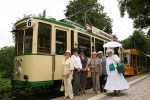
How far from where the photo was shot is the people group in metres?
6.62

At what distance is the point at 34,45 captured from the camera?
6691 mm

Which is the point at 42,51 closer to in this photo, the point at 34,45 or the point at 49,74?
the point at 34,45

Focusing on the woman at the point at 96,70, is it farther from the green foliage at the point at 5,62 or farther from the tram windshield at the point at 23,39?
the green foliage at the point at 5,62

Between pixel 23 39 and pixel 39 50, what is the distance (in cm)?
86

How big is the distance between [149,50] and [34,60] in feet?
170

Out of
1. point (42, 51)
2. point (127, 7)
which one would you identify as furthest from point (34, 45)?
point (127, 7)

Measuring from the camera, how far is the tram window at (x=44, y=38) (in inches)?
272

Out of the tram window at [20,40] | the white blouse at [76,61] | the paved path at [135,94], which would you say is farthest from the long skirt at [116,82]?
the tram window at [20,40]

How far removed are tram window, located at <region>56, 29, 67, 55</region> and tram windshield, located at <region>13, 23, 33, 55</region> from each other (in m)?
1.12

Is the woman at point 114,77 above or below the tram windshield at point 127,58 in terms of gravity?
below

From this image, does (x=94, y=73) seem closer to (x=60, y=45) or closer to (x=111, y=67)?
(x=111, y=67)

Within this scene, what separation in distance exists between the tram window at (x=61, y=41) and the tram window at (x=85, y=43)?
1109mm

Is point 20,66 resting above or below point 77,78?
above

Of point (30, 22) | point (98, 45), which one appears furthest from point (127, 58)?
point (30, 22)
